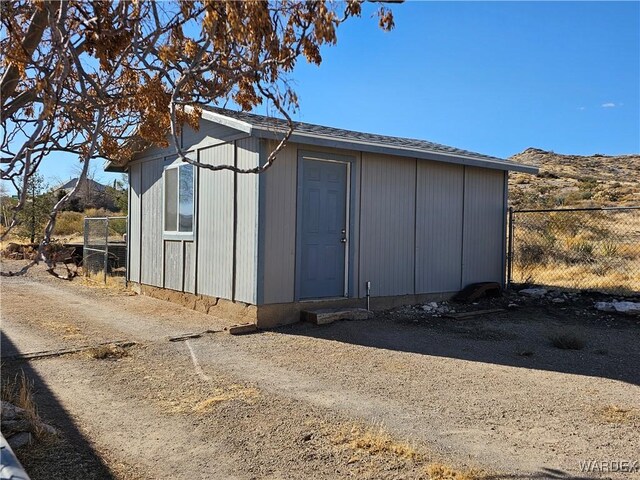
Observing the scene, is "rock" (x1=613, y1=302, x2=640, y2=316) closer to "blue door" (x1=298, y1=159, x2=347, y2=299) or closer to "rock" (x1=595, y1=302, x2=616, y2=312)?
"rock" (x1=595, y1=302, x2=616, y2=312)

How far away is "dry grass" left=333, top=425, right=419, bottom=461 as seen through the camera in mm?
3604

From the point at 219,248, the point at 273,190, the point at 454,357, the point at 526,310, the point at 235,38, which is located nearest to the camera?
the point at 235,38

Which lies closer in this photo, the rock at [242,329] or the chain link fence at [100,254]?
the rock at [242,329]

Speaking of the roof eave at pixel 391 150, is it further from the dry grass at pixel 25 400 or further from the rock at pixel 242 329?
the dry grass at pixel 25 400

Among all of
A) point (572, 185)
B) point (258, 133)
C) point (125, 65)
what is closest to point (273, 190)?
point (258, 133)

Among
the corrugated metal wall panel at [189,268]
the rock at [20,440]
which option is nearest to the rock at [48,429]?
the rock at [20,440]

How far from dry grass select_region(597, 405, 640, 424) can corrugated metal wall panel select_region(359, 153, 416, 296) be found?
4502 mm

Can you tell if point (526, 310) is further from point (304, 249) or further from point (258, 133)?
point (258, 133)

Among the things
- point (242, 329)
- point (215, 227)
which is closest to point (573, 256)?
point (215, 227)

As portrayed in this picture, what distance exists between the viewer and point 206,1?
3.06 m

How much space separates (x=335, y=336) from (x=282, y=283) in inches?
42.9

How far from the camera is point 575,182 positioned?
36031mm

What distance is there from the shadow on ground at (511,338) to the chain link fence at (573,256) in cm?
276

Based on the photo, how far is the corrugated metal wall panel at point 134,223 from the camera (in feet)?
36.5
